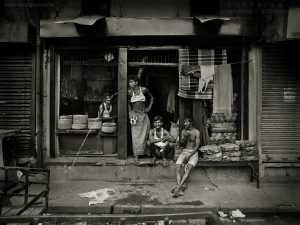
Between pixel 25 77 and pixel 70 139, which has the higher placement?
pixel 25 77

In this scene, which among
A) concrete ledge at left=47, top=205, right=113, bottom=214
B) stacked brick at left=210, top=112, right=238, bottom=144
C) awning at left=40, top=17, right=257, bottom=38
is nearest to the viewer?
concrete ledge at left=47, top=205, right=113, bottom=214

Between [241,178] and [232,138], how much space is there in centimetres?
126

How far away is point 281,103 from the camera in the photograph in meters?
9.52

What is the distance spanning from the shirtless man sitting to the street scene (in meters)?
0.03

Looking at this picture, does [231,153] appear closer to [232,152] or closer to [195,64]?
[232,152]

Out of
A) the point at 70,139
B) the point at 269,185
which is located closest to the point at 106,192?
the point at 70,139

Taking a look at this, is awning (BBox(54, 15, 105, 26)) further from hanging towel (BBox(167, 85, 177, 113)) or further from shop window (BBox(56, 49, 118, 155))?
hanging towel (BBox(167, 85, 177, 113))

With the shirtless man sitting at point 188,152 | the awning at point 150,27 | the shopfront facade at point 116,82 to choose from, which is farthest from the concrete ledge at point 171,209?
the awning at point 150,27

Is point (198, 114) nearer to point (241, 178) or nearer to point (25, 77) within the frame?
point (241, 178)

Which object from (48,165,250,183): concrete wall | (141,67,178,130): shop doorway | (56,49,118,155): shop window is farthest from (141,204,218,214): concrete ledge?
(141,67,178,130): shop doorway

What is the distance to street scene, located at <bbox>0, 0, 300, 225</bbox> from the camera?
8.98 meters

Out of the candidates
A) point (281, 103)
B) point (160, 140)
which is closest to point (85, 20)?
point (160, 140)

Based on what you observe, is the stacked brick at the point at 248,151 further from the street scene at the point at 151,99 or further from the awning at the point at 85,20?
the awning at the point at 85,20

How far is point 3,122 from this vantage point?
9477mm
